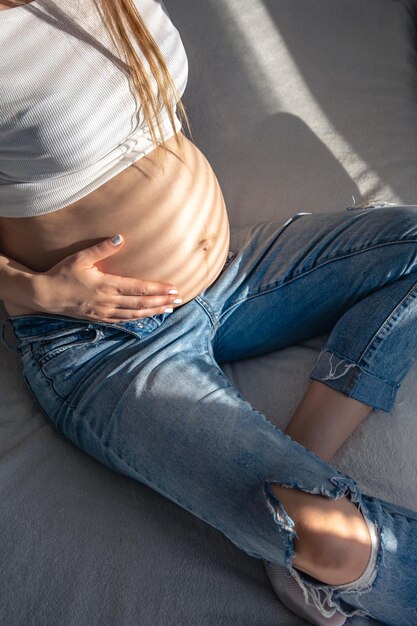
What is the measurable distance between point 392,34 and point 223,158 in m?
0.60

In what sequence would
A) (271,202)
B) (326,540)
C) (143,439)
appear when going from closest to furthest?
(326,540) < (143,439) < (271,202)

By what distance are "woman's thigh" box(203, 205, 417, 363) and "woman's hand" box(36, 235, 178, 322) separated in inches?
5.4

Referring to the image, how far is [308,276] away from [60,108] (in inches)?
18.8

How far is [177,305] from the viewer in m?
1.04

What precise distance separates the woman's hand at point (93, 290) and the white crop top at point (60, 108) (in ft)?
0.28

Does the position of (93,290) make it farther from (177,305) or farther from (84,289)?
(177,305)

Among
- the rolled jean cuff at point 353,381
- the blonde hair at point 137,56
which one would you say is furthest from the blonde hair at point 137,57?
the rolled jean cuff at point 353,381

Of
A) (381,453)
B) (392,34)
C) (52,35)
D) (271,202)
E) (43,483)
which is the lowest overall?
(381,453)

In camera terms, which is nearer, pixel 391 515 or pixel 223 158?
pixel 391 515

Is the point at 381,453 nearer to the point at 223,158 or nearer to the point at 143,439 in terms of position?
the point at 143,439

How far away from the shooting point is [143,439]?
897 mm

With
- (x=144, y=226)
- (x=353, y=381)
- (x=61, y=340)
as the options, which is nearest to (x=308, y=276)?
(x=353, y=381)

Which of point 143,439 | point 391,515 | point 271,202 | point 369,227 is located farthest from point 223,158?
point 391,515

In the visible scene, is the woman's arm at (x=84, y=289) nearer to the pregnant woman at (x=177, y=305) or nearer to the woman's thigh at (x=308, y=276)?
the pregnant woman at (x=177, y=305)
